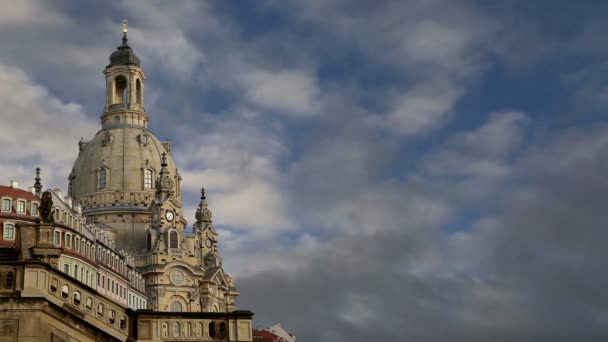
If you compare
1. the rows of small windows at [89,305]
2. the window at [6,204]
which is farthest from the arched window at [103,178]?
the rows of small windows at [89,305]

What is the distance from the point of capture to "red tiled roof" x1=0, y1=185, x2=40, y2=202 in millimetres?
83688

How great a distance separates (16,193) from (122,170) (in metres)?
42.7

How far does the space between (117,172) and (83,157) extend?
8091 mm

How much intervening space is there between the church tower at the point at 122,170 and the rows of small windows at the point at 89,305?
9389 centimetres

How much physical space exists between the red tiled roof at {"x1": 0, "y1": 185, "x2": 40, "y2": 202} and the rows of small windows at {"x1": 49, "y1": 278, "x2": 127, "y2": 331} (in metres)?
59.7

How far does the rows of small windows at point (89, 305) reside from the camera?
26438 millimetres

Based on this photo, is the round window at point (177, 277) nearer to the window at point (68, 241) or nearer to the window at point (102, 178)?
the window at point (102, 178)

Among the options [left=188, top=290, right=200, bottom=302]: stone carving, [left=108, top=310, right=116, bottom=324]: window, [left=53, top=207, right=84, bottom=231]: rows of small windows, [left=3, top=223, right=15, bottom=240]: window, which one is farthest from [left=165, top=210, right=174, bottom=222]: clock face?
[left=108, top=310, right=116, bottom=324]: window

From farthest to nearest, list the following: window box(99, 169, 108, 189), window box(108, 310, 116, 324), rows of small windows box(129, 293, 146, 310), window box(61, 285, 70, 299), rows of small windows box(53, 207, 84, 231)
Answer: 1. window box(99, 169, 108, 189)
2. rows of small windows box(129, 293, 146, 310)
3. rows of small windows box(53, 207, 84, 231)
4. window box(108, 310, 116, 324)
5. window box(61, 285, 70, 299)

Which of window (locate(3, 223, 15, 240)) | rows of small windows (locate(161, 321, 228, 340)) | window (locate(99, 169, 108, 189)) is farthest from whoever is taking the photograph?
window (locate(99, 169, 108, 189))

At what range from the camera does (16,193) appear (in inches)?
3339

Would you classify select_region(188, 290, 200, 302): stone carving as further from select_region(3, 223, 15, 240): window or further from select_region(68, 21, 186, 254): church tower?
select_region(3, 223, 15, 240): window

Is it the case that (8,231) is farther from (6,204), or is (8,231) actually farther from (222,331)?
(222,331)

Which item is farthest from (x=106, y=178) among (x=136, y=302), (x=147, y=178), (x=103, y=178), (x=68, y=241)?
(x=68, y=241)
